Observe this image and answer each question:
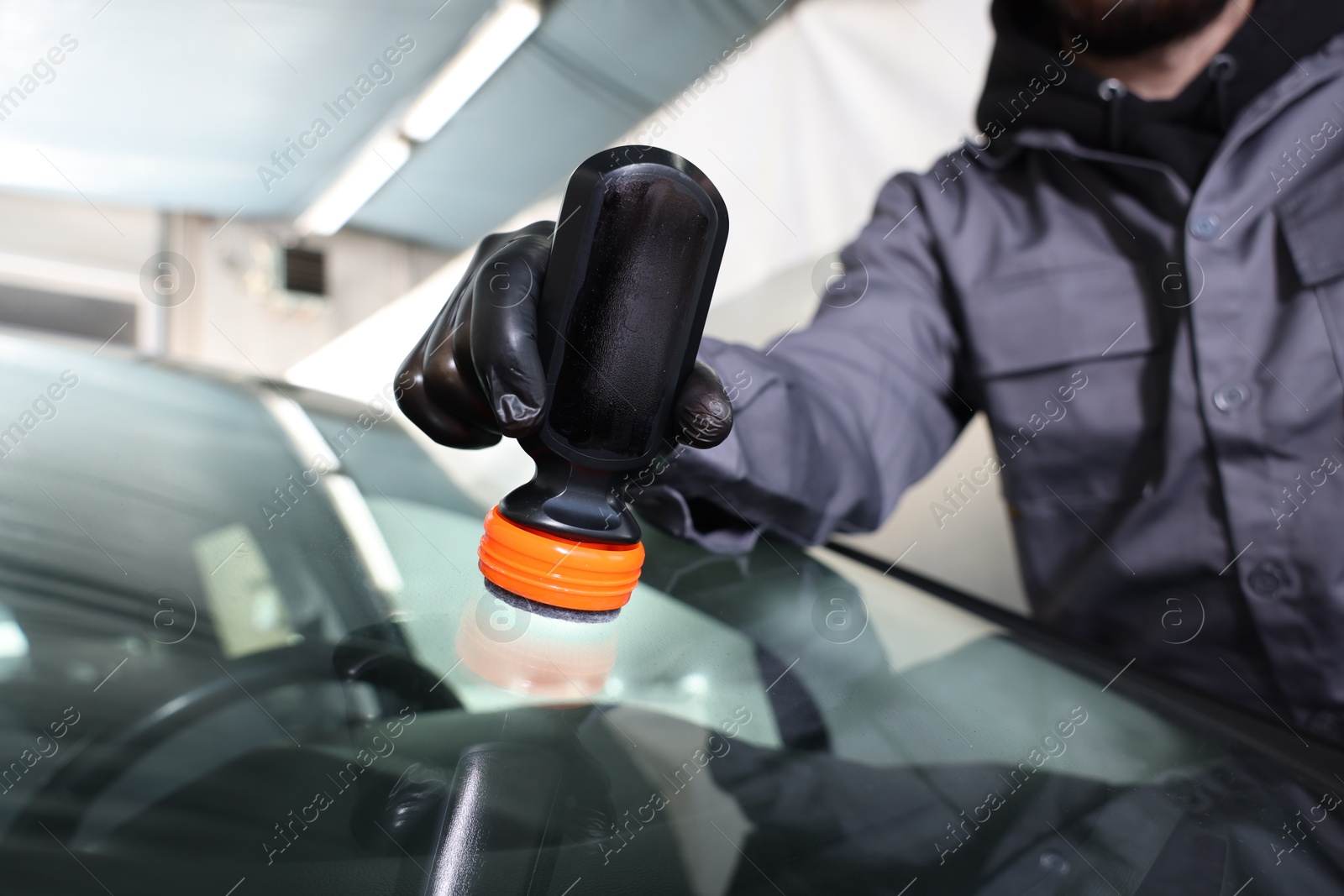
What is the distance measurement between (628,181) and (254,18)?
2685 mm

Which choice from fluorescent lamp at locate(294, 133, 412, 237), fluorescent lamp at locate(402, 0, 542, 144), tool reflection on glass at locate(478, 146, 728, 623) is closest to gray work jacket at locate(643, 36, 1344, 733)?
tool reflection on glass at locate(478, 146, 728, 623)

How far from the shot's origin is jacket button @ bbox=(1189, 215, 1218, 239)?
3.08 feet

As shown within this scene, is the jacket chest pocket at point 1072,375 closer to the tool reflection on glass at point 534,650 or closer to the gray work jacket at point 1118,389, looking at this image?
the gray work jacket at point 1118,389

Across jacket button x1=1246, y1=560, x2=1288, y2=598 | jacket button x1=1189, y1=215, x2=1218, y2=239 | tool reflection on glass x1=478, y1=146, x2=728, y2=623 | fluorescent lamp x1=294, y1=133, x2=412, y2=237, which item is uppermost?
fluorescent lamp x1=294, y1=133, x2=412, y2=237

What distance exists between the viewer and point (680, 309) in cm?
40

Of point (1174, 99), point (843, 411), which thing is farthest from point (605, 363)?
point (1174, 99)

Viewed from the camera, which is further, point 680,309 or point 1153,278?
point 1153,278

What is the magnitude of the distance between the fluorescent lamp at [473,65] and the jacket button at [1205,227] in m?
1.74

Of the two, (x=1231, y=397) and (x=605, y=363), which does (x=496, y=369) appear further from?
(x=1231, y=397)

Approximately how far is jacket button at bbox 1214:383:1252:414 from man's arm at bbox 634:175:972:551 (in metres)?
0.33

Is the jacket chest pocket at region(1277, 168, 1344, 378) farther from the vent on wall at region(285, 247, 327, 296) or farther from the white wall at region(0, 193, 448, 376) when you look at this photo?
the vent on wall at region(285, 247, 327, 296)

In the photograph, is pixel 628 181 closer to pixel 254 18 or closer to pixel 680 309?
pixel 680 309

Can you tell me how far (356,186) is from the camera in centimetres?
379

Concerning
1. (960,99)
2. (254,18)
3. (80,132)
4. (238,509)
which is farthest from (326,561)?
(80,132)
